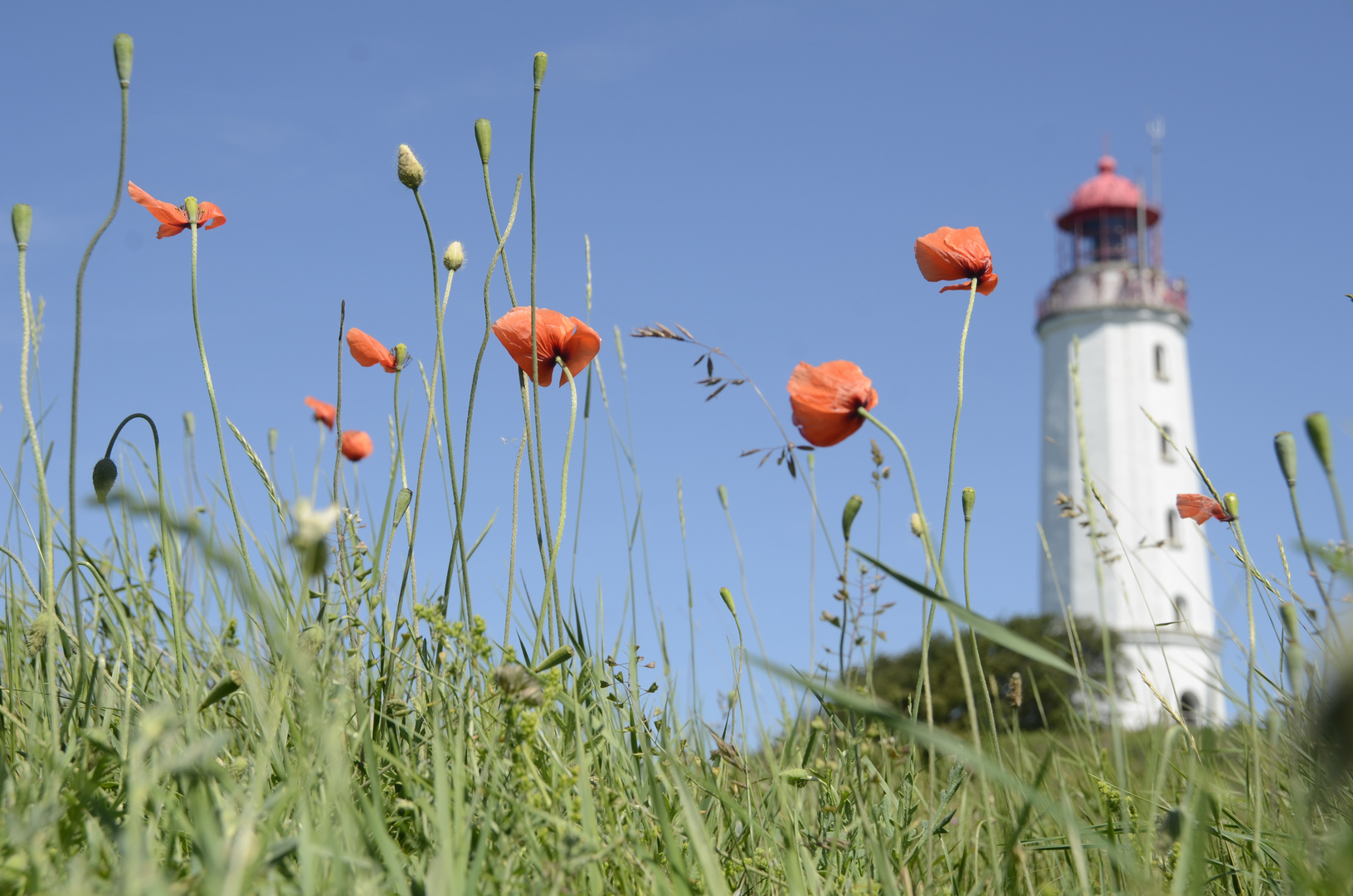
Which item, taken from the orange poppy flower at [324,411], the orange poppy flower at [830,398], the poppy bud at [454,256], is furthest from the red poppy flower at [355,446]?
the orange poppy flower at [830,398]

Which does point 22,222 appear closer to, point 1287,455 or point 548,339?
point 548,339

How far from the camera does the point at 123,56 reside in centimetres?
122

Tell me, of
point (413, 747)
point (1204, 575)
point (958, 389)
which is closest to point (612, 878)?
point (413, 747)

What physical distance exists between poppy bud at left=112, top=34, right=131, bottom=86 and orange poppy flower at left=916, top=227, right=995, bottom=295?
3.18 feet

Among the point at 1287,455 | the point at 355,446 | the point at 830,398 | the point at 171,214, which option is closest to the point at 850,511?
the point at 830,398

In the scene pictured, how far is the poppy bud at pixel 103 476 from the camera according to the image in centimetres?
128

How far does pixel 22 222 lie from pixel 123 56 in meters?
0.21

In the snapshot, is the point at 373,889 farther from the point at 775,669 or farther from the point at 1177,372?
the point at 1177,372

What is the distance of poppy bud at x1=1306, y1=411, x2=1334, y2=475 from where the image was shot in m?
0.78

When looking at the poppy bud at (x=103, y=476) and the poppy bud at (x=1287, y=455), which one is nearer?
the poppy bud at (x=1287, y=455)

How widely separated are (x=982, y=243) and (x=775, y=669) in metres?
0.92

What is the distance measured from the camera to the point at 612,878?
945 mm

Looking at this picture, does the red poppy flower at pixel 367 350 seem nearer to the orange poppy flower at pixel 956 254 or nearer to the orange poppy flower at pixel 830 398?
the orange poppy flower at pixel 830 398

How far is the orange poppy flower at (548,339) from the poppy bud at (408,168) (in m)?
0.20
